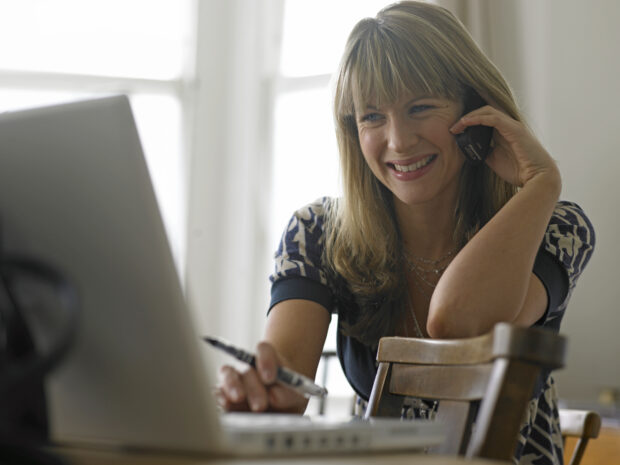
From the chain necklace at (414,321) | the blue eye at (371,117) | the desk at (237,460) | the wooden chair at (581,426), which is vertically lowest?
the wooden chair at (581,426)

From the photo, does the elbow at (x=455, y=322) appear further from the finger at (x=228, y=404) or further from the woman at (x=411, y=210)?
the finger at (x=228, y=404)

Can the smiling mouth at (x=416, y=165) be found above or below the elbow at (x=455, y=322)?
above

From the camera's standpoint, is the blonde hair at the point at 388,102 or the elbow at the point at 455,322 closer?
the elbow at the point at 455,322

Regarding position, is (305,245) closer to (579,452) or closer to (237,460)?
(579,452)

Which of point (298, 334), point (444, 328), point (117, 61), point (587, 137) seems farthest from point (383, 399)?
point (117, 61)

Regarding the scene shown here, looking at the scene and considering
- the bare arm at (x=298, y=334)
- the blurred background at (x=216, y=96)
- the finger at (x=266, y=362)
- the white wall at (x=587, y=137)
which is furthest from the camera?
the blurred background at (x=216, y=96)

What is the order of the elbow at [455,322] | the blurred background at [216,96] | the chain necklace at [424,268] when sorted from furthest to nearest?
the blurred background at [216,96] < the chain necklace at [424,268] < the elbow at [455,322]

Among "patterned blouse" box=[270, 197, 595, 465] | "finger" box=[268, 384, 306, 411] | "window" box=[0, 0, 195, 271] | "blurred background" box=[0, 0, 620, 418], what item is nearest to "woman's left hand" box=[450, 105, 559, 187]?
"patterned blouse" box=[270, 197, 595, 465]

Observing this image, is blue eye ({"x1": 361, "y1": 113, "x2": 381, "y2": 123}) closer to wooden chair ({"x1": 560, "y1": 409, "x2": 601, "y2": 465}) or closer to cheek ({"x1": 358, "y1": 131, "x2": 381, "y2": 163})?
cheek ({"x1": 358, "y1": 131, "x2": 381, "y2": 163})

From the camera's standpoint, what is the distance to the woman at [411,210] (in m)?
1.19

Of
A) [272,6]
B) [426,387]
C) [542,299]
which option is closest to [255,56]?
[272,6]

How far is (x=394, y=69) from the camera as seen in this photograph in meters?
1.30

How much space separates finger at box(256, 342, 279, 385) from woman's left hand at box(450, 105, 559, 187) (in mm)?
660


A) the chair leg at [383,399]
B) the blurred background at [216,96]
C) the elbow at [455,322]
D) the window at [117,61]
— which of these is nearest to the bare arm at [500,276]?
the elbow at [455,322]
